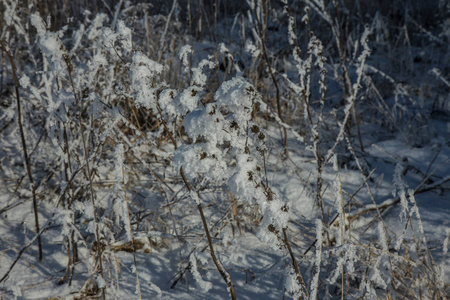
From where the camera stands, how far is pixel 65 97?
1.26 metres

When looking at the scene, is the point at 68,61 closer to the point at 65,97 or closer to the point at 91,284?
the point at 65,97

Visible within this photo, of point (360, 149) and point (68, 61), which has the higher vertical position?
point (68, 61)

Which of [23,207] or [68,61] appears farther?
[23,207]

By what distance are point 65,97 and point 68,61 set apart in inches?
7.2

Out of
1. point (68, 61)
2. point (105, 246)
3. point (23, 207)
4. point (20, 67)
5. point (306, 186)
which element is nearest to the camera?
point (68, 61)

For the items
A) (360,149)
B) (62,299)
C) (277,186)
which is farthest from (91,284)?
(360,149)

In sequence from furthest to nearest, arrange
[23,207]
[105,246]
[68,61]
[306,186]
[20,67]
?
[20,67] → [306,186] → [23,207] → [105,246] → [68,61]

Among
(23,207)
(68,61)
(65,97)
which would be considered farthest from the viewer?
(23,207)

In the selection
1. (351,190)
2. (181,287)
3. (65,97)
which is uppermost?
(65,97)

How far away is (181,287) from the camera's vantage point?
1.44 metres

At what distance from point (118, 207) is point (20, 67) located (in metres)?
2.24

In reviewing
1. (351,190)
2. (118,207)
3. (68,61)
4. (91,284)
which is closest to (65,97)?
(68,61)

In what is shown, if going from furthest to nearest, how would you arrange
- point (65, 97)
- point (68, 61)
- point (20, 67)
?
point (20, 67) < point (65, 97) < point (68, 61)

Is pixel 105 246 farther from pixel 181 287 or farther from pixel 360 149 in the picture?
pixel 360 149
